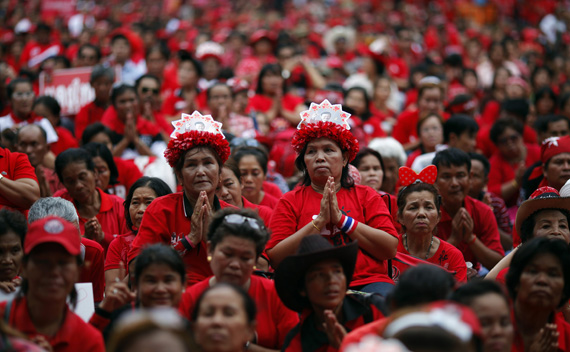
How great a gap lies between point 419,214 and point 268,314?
1.76 m

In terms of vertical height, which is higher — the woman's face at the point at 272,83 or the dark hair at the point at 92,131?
the woman's face at the point at 272,83

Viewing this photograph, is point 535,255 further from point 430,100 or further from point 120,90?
point 120,90

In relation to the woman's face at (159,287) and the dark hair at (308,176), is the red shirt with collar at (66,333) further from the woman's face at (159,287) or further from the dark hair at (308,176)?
the dark hair at (308,176)

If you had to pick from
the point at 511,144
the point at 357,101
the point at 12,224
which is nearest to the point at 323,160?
the point at 12,224

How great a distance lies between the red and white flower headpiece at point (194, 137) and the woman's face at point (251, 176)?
1464 mm

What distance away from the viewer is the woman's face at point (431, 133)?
8969mm

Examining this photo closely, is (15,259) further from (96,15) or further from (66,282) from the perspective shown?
(96,15)

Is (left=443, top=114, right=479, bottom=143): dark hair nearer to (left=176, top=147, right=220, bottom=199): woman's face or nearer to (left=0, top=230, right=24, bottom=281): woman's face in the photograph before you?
(left=176, top=147, right=220, bottom=199): woman's face

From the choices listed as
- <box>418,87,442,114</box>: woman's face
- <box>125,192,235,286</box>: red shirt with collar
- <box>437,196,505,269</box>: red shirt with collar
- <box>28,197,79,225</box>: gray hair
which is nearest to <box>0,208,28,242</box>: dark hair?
<box>28,197,79,225</box>: gray hair

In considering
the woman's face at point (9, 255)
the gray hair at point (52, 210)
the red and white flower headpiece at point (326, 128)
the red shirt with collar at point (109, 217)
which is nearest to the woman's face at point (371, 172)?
the red and white flower headpiece at point (326, 128)

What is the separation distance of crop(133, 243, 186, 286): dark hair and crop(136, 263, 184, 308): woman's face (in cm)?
2

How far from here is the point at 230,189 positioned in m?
6.32

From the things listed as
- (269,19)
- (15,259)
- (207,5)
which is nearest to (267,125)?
(15,259)

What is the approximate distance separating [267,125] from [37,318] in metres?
6.88
